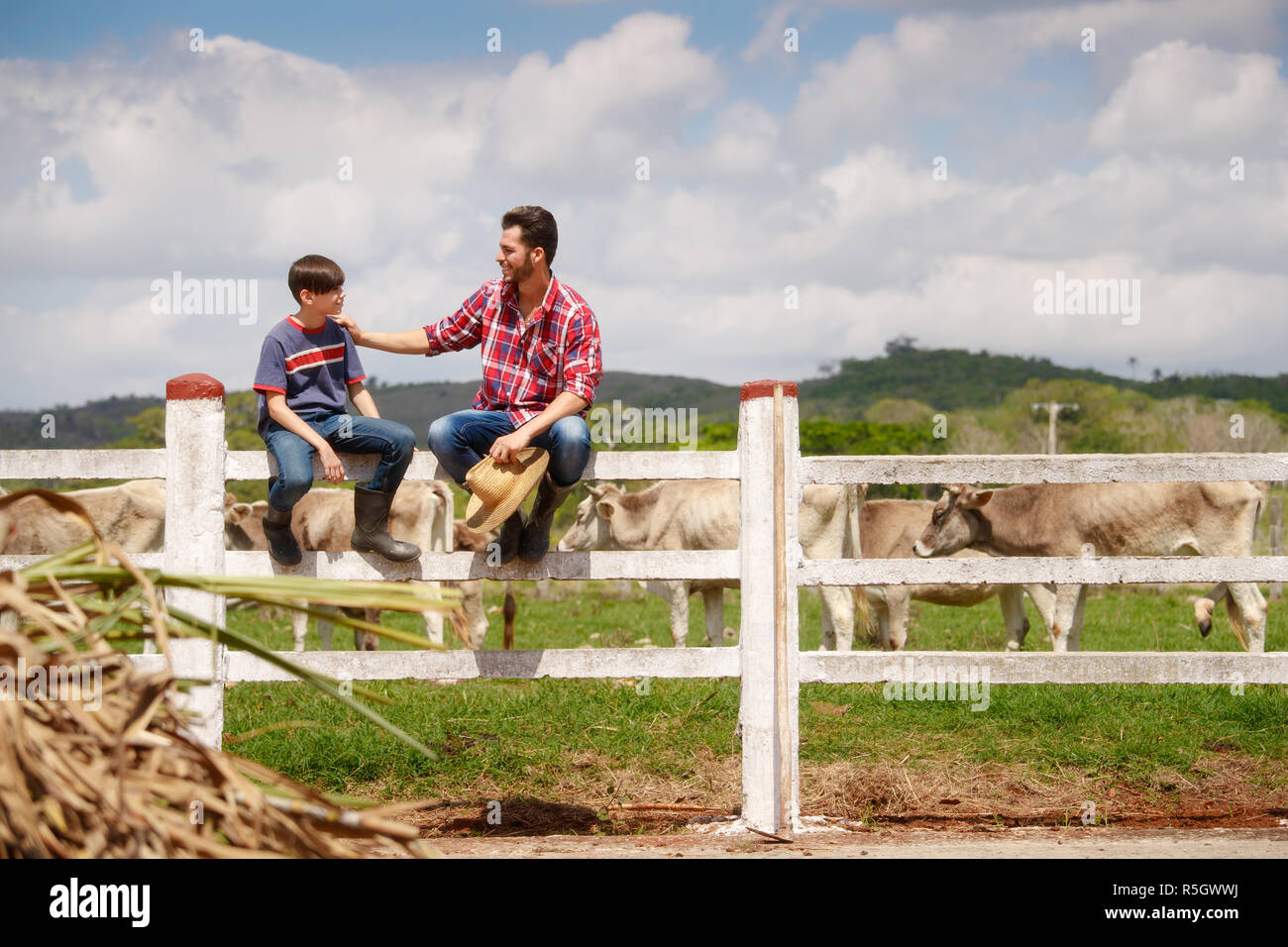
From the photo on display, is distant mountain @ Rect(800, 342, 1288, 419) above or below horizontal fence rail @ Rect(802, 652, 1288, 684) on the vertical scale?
above

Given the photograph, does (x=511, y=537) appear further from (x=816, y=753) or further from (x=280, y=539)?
(x=816, y=753)

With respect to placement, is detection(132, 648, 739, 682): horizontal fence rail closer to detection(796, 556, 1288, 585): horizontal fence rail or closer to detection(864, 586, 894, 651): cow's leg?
detection(796, 556, 1288, 585): horizontal fence rail

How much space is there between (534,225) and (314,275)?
0.94m

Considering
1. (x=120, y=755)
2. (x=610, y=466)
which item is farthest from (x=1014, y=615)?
(x=120, y=755)

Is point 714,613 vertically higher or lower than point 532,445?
lower

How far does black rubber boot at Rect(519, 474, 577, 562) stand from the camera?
4559 millimetres

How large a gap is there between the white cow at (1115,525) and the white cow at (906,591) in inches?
14.8

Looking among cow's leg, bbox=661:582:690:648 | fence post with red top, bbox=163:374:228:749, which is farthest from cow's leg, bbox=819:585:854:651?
fence post with red top, bbox=163:374:228:749

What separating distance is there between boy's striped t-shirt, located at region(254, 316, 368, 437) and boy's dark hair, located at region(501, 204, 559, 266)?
3.01 ft

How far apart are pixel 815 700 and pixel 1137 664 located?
2.78 meters

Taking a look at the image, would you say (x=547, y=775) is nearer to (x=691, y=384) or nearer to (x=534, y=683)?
(x=534, y=683)

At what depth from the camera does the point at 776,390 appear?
15.0ft

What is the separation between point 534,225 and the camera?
4.64m
